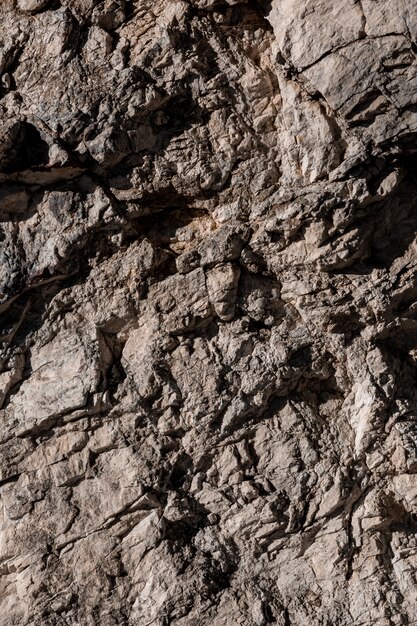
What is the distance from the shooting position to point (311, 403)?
7066 mm

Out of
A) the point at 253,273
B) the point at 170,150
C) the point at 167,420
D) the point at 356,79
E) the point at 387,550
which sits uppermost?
the point at 170,150

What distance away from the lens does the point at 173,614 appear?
22.1 ft

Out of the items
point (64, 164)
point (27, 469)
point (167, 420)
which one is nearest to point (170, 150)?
point (64, 164)

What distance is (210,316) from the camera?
707cm

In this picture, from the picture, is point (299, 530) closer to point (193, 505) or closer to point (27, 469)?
point (193, 505)

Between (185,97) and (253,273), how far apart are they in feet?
5.32

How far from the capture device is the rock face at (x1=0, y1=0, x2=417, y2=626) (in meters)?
6.77

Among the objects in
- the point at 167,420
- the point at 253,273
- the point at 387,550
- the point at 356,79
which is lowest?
the point at 387,550

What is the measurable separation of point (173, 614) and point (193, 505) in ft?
2.84

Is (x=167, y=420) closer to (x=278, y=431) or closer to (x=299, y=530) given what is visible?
(x=278, y=431)

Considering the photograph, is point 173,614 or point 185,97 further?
point 185,97

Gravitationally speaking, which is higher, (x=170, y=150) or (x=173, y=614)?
(x=170, y=150)

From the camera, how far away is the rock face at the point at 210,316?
677 cm

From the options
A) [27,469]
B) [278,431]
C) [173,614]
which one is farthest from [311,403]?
[27,469]
